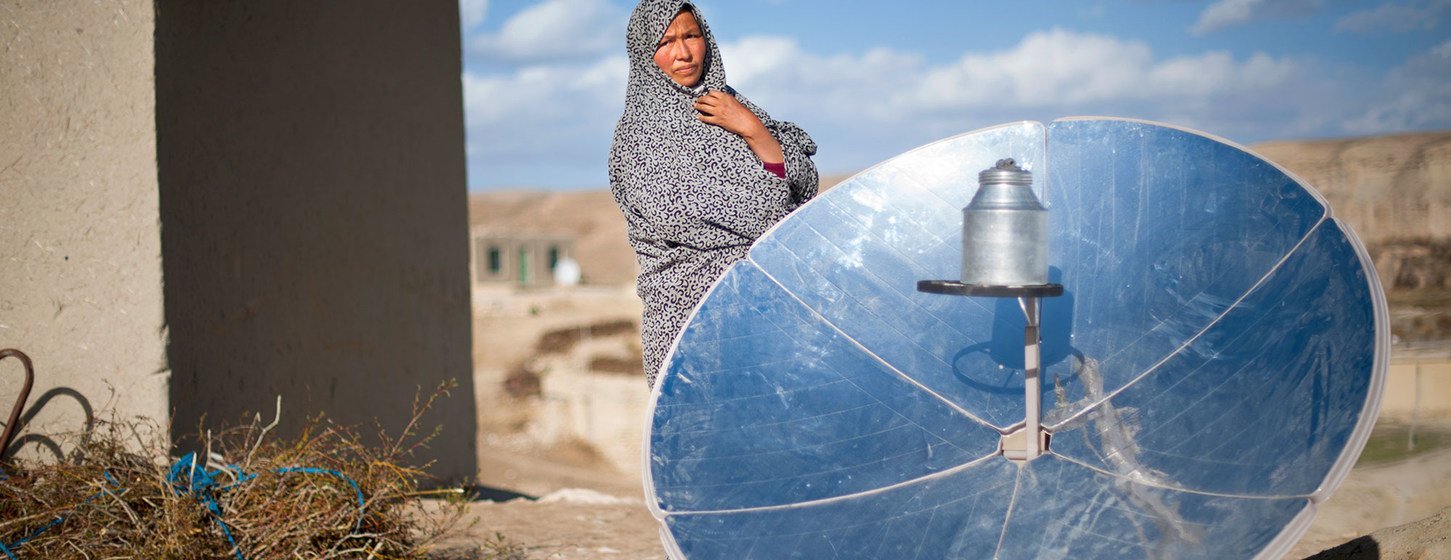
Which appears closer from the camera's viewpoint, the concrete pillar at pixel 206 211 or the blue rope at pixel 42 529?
the blue rope at pixel 42 529

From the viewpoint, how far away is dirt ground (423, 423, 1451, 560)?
309cm

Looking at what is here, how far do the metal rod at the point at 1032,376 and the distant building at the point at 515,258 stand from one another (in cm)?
3187

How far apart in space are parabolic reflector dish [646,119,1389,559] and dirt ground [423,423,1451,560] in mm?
1093

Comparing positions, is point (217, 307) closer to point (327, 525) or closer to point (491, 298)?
point (327, 525)

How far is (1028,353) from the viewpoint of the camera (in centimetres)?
232

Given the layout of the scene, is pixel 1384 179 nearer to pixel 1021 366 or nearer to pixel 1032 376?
pixel 1021 366

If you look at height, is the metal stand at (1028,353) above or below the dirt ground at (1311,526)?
above

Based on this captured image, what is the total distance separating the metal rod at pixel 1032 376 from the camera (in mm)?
2273

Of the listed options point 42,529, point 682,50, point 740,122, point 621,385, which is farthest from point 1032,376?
point 621,385

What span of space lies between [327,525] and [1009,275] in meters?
1.92

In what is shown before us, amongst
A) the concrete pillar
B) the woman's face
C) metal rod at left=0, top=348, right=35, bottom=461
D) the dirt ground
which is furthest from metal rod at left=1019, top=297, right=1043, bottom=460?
metal rod at left=0, top=348, right=35, bottom=461

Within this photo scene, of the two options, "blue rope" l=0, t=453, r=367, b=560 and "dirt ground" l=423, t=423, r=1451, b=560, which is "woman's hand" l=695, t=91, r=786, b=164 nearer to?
"blue rope" l=0, t=453, r=367, b=560

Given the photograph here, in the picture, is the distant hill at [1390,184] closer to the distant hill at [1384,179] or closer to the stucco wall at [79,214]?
the distant hill at [1384,179]

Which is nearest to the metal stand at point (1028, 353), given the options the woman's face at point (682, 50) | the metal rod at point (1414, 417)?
the woman's face at point (682, 50)
